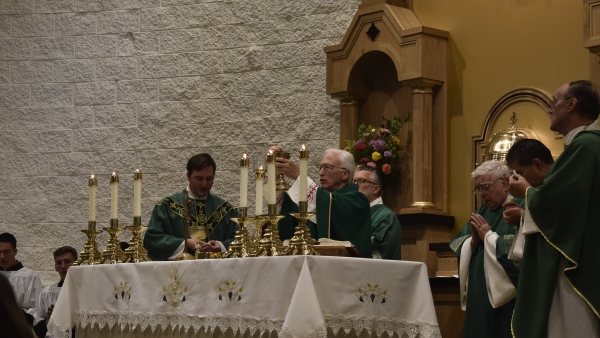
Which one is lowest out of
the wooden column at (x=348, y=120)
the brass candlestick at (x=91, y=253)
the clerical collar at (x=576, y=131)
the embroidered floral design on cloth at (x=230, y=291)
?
the embroidered floral design on cloth at (x=230, y=291)

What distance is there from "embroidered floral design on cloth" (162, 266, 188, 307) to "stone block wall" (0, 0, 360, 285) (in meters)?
4.09

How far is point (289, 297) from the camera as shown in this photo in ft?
14.6

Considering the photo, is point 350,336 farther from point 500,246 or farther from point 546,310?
point 500,246

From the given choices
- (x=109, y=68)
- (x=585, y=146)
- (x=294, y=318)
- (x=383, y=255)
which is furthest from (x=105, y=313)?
(x=109, y=68)

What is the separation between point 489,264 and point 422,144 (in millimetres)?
2266

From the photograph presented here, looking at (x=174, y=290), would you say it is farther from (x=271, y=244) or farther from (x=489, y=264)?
(x=489, y=264)

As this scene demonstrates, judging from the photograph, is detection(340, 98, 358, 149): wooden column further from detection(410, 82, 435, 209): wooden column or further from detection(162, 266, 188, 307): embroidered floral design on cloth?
detection(162, 266, 188, 307): embroidered floral design on cloth

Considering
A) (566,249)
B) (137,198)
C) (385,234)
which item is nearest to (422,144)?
(385,234)

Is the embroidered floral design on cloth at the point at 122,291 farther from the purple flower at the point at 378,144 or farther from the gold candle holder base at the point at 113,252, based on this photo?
the purple flower at the point at 378,144

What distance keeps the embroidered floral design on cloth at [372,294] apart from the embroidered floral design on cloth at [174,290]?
98 centimetres

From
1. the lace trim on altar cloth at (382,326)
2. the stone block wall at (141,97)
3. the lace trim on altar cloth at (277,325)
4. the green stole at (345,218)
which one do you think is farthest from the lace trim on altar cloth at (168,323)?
the stone block wall at (141,97)

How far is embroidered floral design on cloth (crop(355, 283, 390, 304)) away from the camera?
14.7 ft

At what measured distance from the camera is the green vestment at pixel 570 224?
14.9ft

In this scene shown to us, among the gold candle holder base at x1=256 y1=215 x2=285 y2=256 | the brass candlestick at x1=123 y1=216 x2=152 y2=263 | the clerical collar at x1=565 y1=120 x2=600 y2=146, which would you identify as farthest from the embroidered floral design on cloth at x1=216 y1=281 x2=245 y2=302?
the clerical collar at x1=565 y1=120 x2=600 y2=146
